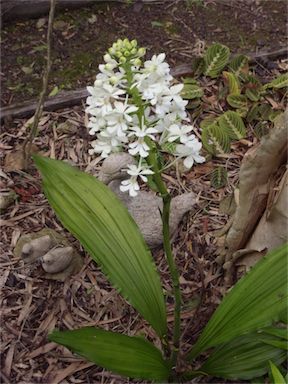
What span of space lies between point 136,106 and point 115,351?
2.80 ft

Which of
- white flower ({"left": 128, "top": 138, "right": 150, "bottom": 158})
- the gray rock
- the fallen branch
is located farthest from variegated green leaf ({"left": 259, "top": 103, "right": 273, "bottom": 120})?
white flower ({"left": 128, "top": 138, "right": 150, "bottom": 158})

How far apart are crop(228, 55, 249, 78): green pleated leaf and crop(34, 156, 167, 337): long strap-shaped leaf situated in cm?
156

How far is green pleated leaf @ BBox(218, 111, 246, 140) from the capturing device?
10.1 ft

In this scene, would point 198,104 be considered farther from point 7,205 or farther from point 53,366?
point 53,366

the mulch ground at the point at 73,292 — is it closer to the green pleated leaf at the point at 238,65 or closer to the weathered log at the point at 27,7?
the green pleated leaf at the point at 238,65

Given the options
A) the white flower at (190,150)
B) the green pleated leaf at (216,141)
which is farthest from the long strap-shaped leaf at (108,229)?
the green pleated leaf at (216,141)

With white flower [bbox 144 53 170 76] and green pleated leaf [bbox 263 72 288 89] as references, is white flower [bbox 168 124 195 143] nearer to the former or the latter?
white flower [bbox 144 53 170 76]

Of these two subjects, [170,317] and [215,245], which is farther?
[215,245]

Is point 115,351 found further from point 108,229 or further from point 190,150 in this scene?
point 190,150

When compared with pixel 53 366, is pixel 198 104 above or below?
above

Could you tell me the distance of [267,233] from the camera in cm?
235

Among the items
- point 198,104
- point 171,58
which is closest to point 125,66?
point 198,104

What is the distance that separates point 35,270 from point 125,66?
1.24 meters

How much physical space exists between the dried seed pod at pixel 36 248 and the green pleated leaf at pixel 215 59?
4.78ft
